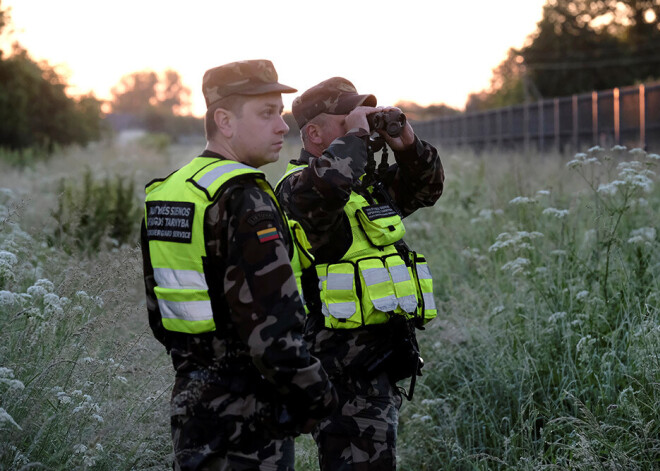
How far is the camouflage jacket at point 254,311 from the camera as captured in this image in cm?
196

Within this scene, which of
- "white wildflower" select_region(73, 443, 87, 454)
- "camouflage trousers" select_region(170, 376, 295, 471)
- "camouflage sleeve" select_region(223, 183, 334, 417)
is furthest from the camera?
"white wildflower" select_region(73, 443, 87, 454)

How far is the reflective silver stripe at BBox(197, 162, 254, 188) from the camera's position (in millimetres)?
2045

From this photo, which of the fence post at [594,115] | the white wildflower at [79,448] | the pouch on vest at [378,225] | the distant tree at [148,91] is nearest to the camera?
the white wildflower at [79,448]

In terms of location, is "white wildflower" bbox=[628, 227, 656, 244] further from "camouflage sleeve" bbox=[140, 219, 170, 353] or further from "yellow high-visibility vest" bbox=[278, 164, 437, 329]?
"camouflage sleeve" bbox=[140, 219, 170, 353]

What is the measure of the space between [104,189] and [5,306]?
18.3ft

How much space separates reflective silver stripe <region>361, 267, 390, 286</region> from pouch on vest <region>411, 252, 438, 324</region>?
0.20m

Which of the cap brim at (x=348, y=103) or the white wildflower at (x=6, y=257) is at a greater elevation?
the cap brim at (x=348, y=103)

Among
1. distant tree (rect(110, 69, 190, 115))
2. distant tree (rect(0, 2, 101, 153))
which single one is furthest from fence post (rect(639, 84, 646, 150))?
distant tree (rect(110, 69, 190, 115))

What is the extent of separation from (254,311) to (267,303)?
0.14ft

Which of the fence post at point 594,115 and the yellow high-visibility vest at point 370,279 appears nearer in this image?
the yellow high-visibility vest at point 370,279

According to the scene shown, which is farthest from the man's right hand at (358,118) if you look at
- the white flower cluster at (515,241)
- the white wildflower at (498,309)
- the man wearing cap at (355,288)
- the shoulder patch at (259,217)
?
the white wildflower at (498,309)

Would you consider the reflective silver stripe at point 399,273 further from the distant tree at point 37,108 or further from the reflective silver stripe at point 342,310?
the distant tree at point 37,108

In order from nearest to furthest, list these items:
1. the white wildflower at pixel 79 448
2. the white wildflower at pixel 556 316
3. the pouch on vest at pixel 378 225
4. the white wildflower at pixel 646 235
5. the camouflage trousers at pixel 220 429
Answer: the camouflage trousers at pixel 220 429 < the white wildflower at pixel 79 448 < the pouch on vest at pixel 378 225 < the white wildflower at pixel 556 316 < the white wildflower at pixel 646 235

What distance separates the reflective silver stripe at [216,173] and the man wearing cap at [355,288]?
2.01 feet
